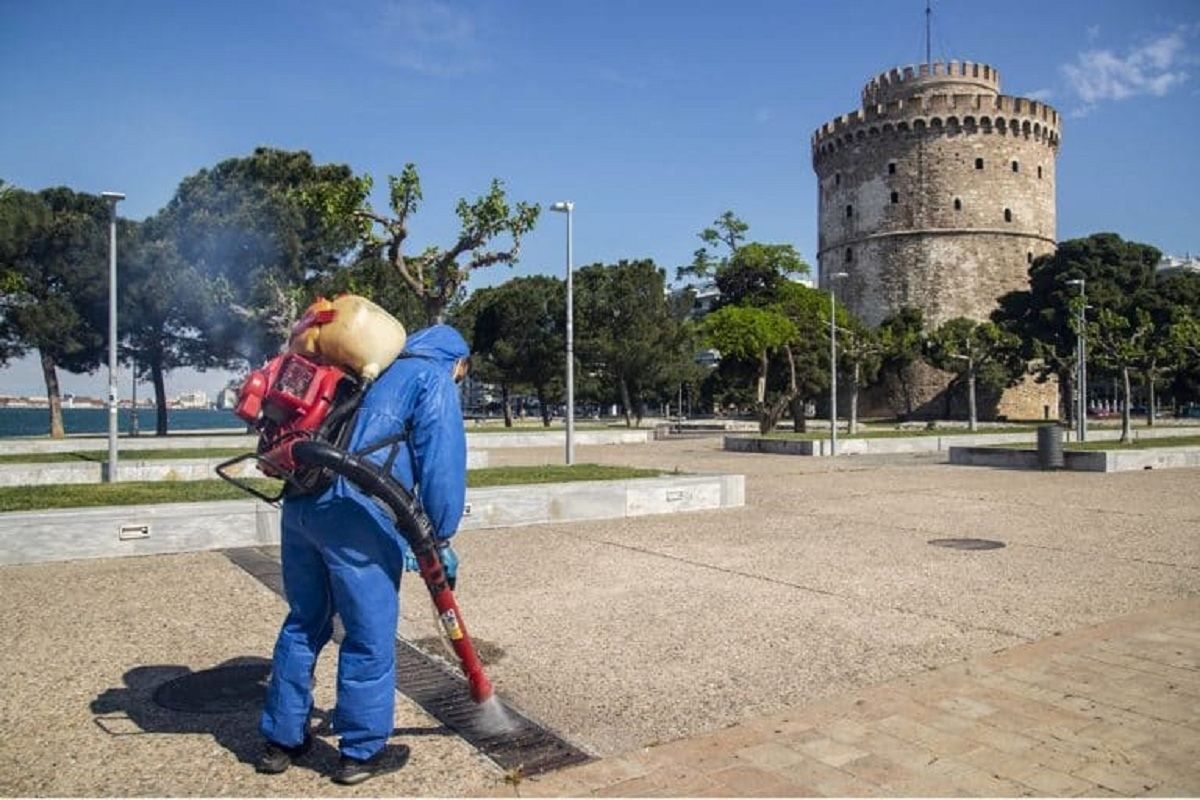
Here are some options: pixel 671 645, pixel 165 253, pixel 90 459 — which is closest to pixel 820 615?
pixel 671 645

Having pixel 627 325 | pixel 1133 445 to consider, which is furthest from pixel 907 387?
pixel 1133 445

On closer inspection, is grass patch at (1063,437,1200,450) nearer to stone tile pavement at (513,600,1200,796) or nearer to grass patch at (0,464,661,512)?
grass patch at (0,464,661,512)

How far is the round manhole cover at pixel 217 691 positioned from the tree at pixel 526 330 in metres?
40.5

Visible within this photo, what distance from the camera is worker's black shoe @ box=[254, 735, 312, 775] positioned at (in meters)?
3.88

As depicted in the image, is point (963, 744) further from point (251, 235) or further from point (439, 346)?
point (251, 235)

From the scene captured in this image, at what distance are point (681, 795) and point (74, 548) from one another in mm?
7796

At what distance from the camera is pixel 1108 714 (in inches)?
179

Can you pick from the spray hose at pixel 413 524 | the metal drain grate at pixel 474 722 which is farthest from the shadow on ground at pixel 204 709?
the spray hose at pixel 413 524

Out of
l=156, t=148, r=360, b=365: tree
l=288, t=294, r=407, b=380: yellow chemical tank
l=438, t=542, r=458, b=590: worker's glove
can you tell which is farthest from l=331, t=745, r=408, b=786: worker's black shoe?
l=156, t=148, r=360, b=365: tree

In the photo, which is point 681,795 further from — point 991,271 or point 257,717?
point 991,271

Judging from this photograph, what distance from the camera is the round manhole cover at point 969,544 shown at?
32.3 feet

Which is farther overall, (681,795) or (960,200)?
(960,200)

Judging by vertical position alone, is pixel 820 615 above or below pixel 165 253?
below

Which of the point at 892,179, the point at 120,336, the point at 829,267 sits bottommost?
the point at 120,336
